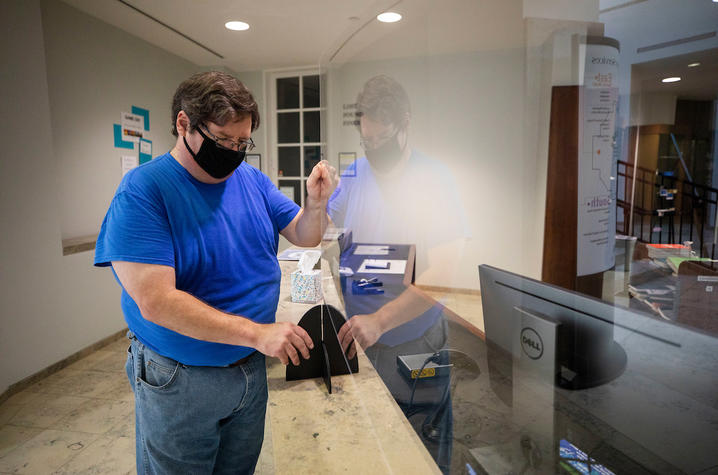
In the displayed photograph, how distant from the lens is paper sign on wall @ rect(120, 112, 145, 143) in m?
3.22

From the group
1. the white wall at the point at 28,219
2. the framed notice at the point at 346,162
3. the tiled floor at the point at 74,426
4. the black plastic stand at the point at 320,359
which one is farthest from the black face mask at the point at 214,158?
the white wall at the point at 28,219

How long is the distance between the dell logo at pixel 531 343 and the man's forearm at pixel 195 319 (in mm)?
503

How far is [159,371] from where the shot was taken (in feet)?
3.02

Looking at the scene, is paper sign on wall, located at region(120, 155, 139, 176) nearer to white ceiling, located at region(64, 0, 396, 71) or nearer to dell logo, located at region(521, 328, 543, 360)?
white ceiling, located at region(64, 0, 396, 71)

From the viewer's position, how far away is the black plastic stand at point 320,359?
4.52ft

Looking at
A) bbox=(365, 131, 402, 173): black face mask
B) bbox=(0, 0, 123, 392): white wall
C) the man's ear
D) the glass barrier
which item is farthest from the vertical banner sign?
bbox=(0, 0, 123, 392): white wall

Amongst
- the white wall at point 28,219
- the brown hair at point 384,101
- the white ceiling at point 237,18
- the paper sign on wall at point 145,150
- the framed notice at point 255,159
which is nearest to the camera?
the brown hair at point 384,101

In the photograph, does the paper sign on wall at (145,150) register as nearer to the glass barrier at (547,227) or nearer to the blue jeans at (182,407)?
the blue jeans at (182,407)

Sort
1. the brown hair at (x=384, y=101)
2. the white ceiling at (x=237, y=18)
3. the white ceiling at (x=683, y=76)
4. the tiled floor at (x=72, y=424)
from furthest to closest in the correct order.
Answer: the white ceiling at (x=237, y=18), the tiled floor at (x=72, y=424), the brown hair at (x=384, y=101), the white ceiling at (x=683, y=76)

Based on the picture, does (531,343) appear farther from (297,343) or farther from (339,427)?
(339,427)

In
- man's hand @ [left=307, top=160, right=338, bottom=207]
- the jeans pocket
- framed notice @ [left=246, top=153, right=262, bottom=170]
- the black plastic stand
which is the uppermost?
framed notice @ [left=246, top=153, right=262, bottom=170]

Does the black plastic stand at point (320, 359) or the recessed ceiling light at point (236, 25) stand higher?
the recessed ceiling light at point (236, 25)

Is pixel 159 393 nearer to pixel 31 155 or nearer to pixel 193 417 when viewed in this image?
pixel 193 417

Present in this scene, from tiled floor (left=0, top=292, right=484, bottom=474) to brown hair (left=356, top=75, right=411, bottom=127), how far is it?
1286mm
